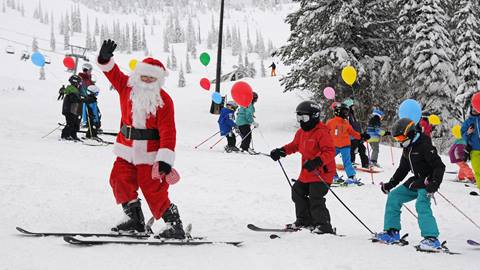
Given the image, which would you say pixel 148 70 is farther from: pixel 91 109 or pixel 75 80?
pixel 91 109

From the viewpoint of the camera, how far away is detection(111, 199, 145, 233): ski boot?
4578 millimetres

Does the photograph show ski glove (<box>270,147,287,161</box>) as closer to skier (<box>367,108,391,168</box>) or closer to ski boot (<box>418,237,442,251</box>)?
ski boot (<box>418,237,442,251</box>)

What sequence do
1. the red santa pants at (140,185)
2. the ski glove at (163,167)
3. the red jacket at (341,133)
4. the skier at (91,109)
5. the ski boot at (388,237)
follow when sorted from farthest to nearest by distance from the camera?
the skier at (91,109) → the red jacket at (341,133) → the ski boot at (388,237) → the red santa pants at (140,185) → the ski glove at (163,167)

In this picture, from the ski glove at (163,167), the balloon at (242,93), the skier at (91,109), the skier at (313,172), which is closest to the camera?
the ski glove at (163,167)

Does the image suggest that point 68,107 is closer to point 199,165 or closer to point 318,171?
point 199,165

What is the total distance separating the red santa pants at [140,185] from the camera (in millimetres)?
4496

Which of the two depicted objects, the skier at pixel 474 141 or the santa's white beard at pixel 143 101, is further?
the skier at pixel 474 141

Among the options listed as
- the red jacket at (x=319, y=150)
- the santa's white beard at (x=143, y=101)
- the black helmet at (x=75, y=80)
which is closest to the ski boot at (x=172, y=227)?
the santa's white beard at (x=143, y=101)

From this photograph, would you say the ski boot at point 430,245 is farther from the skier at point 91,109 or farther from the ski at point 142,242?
the skier at point 91,109

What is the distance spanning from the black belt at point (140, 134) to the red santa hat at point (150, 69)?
591mm

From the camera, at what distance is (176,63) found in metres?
149

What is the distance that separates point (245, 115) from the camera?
535 inches

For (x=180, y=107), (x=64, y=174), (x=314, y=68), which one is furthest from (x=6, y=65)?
(x=64, y=174)

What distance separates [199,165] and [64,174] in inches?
135
